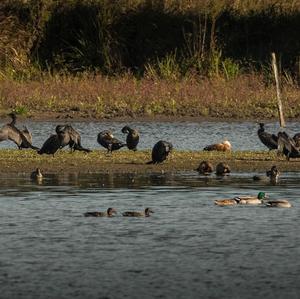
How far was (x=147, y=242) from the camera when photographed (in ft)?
45.8

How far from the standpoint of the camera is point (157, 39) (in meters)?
38.0

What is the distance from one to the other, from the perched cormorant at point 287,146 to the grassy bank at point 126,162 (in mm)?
154

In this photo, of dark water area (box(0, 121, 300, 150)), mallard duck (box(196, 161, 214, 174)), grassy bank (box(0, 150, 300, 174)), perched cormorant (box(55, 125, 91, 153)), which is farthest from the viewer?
dark water area (box(0, 121, 300, 150))

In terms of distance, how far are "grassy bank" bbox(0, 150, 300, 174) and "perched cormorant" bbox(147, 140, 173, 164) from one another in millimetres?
127

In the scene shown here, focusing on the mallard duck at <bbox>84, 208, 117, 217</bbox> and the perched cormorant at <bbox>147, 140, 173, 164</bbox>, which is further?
the perched cormorant at <bbox>147, 140, 173, 164</bbox>

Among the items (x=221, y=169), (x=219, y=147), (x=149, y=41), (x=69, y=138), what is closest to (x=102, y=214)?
(x=221, y=169)

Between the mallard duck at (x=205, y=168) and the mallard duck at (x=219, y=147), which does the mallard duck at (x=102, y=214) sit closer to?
the mallard duck at (x=205, y=168)

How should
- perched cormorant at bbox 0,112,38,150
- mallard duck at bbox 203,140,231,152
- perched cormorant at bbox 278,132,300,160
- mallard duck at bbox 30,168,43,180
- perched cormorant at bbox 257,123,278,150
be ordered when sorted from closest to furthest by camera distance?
mallard duck at bbox 30,168,43,180 < perched cormorant at bbox 278,132,300,160 < perched cormorant at bbox 257,123,278,150 < perched cormorant at bbox 0,112,38,150 < mallard duck at bbox 203,140,231,152

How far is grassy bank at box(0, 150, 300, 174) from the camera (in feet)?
68.6

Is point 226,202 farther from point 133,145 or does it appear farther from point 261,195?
point 133,145

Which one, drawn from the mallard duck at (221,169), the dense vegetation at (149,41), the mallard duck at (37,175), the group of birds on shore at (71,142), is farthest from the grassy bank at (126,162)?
the dense vegetation at (149,41)

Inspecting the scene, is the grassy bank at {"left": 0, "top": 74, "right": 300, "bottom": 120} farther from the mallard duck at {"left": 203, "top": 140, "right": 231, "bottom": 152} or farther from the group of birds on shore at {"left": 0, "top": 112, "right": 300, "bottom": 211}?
the group of birds on shore at {"left": 0, "top": 112, "right": 300, "bottom": 211}

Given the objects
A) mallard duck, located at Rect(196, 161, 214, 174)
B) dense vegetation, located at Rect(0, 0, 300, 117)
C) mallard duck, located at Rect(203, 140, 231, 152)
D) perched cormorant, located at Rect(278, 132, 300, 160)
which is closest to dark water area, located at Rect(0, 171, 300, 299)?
mallard duck, located at Rect(196, 161, 214, 174)

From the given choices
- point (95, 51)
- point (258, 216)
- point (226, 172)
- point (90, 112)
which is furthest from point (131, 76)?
point (258, 216)
